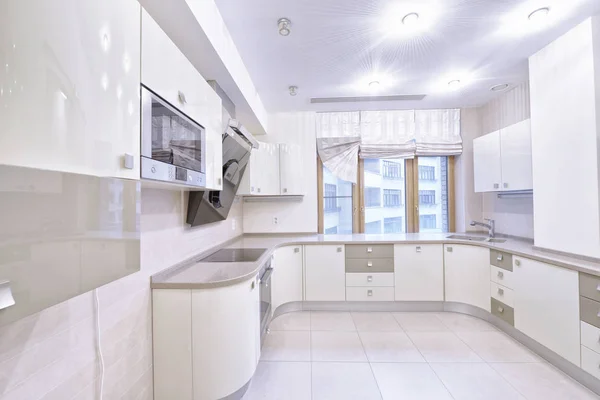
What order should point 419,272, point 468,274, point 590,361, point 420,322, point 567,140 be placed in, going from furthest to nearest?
point 419,272
point 468,274
point 420,322
point 567,140
point 590,361

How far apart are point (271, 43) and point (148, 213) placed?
1583 mm

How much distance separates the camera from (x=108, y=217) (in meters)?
0.77

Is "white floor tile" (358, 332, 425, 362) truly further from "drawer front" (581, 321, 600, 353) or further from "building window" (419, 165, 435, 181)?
"building window" (419, 165, 435, 181)

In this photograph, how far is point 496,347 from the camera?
2312mm

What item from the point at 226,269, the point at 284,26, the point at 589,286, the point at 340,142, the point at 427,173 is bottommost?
the point at 589,286

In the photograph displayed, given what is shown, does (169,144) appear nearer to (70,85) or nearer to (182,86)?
(182,86)

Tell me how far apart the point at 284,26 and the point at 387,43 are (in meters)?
0.86

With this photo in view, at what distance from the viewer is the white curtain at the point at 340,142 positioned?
365 centimetres

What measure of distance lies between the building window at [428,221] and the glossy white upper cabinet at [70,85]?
374cm

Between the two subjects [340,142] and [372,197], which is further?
[372,197]

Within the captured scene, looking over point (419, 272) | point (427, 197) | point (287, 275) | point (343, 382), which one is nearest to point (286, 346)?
point (343, 382)

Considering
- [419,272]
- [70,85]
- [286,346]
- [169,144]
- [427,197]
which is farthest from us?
[427,197]

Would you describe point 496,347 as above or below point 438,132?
below

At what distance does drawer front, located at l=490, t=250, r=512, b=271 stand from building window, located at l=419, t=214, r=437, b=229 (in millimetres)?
1112
